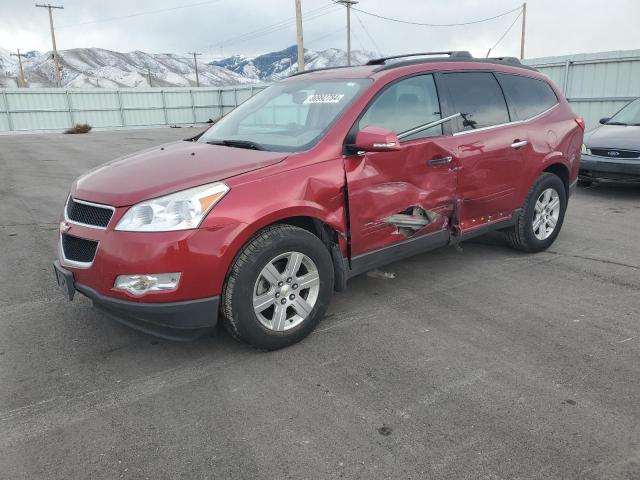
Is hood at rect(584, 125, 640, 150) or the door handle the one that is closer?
the door handle

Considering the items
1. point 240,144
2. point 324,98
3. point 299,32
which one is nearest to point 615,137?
point 324,98

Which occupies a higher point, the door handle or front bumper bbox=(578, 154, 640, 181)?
the door handle

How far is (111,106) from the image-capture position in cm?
3322

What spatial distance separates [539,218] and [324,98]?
107 inches

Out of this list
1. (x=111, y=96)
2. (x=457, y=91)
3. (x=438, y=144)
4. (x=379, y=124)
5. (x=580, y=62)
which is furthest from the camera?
(x=111, y=96)

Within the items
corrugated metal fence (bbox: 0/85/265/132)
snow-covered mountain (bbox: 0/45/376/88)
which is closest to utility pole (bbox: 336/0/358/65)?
corrugated metal fence (bbox: 0/85/265/132)

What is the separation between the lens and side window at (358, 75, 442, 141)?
3.83m

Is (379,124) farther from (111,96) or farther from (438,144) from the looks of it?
(111,96)

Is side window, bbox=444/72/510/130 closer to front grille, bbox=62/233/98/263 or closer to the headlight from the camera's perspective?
the headlight

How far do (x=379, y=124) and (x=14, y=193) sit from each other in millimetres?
8055

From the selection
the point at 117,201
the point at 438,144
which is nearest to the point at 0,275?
the point at 117,201

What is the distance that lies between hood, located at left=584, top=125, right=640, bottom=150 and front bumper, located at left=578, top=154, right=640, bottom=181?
0.70 ft

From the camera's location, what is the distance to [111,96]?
33125 millimetres

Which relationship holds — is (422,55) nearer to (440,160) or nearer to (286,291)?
(440,160)
